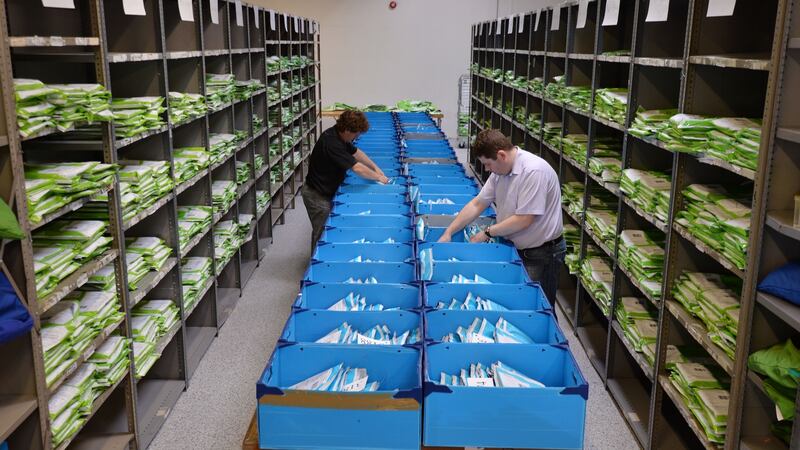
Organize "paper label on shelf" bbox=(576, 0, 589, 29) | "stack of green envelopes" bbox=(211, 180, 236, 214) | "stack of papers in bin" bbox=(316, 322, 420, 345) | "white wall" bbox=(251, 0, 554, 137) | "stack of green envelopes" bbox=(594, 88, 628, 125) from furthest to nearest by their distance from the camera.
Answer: "white wall" bbox=(251, 0, 554, 137), "stack of green envelopes" bbox=(211, 180, 236, 214), "paper label on shelf" bbox=(576, 0, 589, 29), "stack of green envelopes" bbox=(594, 88, 628, 125), "stack of papers in bin" bbox=(316, 322, 420, 345)

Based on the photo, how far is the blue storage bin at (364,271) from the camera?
4105 mm

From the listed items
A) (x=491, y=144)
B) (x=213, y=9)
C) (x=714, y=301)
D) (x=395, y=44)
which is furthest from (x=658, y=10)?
(x=395, y=44)

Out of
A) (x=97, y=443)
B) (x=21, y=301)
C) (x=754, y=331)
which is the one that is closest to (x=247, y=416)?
(x=97, y=443)

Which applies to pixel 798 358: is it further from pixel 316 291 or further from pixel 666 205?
pixel 316 291

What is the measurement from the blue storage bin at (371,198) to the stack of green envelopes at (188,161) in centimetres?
123

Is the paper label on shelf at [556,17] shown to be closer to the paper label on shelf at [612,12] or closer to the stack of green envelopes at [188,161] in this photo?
the paper label on shelf at [612,12]

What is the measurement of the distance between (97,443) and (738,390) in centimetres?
309

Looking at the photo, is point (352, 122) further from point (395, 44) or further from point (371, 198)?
point (395, 44)

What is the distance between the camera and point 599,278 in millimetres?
5062

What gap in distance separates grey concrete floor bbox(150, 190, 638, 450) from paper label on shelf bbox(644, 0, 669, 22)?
93.0 inches

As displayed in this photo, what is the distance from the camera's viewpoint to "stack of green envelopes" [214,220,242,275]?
226 inches

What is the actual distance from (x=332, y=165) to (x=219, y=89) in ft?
4.12

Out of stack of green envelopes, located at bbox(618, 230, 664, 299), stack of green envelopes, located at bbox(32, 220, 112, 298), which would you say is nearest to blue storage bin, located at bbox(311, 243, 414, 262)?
stack of green envelopes, located at bbox(618, 230, 664, 299)

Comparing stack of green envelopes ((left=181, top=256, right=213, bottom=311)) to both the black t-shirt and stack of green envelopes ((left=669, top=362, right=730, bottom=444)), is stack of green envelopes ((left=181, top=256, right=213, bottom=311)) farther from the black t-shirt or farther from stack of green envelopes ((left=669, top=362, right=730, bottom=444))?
stack of green envelopes ((left=669, top=362, right=730, bottom=444))
